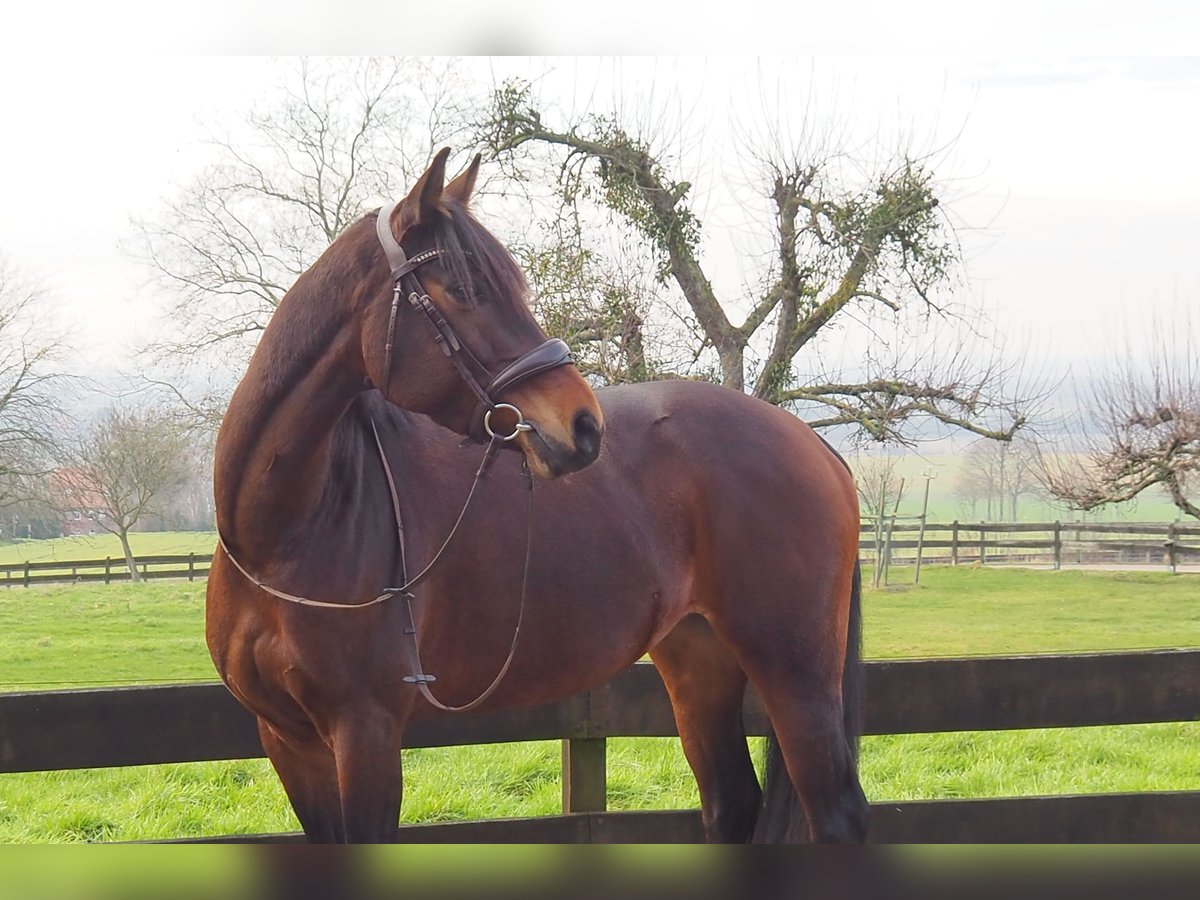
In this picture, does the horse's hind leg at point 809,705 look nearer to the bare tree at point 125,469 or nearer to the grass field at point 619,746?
the grass field at point 619,746

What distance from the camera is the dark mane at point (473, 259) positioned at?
196 centimetres

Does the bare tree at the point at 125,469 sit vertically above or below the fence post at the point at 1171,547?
above

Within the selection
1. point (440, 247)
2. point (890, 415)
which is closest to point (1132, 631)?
point (890, 415)

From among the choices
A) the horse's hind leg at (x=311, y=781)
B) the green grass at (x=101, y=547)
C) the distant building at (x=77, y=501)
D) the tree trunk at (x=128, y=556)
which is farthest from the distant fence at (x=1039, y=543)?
the horse's hind leg at (x=311, y=781)

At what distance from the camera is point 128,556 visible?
4883 millimetres

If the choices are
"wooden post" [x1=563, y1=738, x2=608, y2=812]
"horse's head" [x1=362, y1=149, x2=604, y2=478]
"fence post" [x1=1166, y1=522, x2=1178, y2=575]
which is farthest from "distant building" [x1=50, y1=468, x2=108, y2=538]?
"fence post" [x1=1166, y1=522, x2=1178, y2=575]

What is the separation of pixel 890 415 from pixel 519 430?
4866 millimetres

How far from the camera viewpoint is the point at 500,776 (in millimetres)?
4574

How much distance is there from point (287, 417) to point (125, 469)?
320 centimetres

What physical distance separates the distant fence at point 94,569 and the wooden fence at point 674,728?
183 centimetres

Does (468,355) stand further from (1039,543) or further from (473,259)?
(1039,543)

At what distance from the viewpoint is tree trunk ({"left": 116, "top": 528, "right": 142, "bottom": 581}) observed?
4805 mm

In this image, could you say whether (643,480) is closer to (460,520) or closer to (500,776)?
(460,520)

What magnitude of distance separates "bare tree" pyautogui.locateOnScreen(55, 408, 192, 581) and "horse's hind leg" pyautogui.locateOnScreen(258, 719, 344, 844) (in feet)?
9.32
